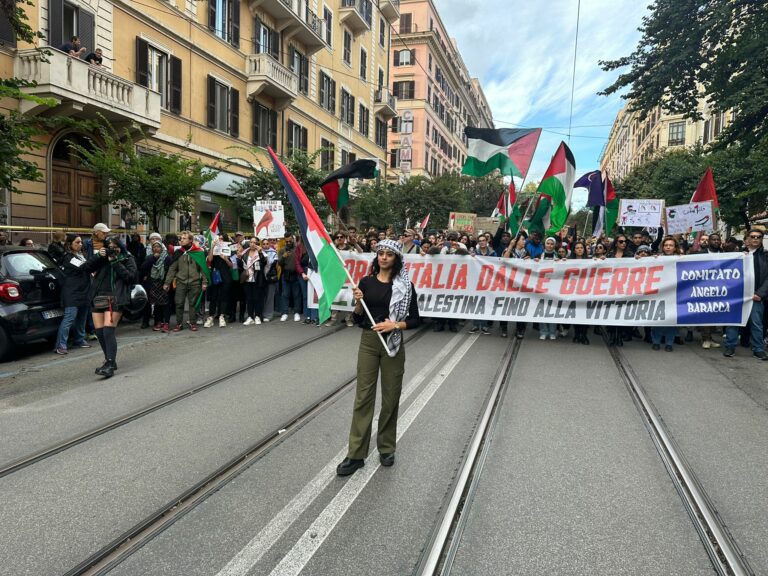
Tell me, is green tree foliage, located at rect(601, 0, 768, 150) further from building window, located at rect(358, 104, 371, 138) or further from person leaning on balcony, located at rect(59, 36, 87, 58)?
building window, located at rect(358, 104, 371, 138)

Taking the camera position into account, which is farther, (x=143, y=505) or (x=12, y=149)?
(x=12, y=149)

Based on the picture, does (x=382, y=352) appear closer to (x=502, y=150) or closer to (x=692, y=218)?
(x=502, y=150)

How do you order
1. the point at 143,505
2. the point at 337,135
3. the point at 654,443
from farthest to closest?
the point at 337,135 < the point at 654,443 < the point at 143,505

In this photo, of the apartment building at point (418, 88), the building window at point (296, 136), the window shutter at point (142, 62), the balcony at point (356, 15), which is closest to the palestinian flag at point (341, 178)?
the window shutter at point (142, 62)

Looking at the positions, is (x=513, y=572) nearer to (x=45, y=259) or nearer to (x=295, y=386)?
(x=295, y=386)

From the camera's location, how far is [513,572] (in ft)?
9.95

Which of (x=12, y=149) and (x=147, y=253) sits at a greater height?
(x=12, y=149)

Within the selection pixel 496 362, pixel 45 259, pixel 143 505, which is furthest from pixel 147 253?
pixel 143 505

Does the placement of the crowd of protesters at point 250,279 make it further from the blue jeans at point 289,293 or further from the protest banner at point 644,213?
the protest banner at point 644,213

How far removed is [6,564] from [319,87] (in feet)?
105

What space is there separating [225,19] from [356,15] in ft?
43.9

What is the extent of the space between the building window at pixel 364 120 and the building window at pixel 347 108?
1.34 metres

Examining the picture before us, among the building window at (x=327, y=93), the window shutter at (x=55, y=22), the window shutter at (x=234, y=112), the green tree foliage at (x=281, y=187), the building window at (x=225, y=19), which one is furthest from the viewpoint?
the building window at (x=327, y=93)

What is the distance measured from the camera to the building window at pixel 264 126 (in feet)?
85.5
